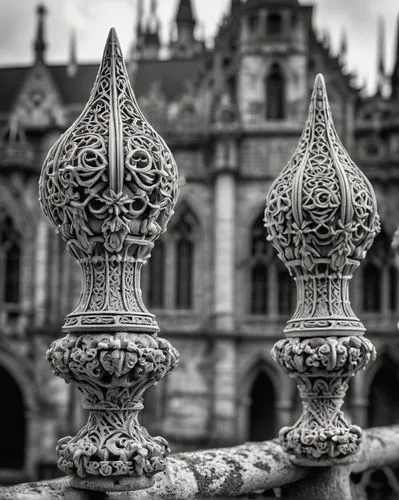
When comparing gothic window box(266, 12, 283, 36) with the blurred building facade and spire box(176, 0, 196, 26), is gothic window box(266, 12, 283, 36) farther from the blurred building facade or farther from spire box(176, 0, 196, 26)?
spire box(176, 0, 196, 26)

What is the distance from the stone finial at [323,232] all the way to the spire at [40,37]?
22.8 m

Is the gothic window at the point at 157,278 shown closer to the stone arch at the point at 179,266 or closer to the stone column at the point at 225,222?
the stone arch at the point at 179,266

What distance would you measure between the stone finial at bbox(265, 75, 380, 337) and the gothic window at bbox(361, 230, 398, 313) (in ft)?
63.1

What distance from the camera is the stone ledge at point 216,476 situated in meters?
3.21

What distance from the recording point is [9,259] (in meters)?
24.9

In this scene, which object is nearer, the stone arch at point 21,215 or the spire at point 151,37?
the stone arch at point 21,215

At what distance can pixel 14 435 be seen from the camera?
82.0 feet

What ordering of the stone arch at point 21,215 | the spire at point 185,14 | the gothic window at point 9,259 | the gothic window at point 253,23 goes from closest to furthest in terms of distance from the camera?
the gothic window at point 253,23 < the stone arch at point 21,215 < the gothic window at point 9,259 < the spire at point 185,14

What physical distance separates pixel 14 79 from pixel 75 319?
1095 inches

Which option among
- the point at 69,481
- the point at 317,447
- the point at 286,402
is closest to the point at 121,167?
the point at 69,481

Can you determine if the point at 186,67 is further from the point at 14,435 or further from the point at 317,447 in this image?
the point at 317,447

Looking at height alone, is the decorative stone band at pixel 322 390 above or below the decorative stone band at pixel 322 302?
below

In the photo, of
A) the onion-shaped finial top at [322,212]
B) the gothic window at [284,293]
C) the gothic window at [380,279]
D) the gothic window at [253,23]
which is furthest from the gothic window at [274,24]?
the onion-shaped finial top at [322,212]

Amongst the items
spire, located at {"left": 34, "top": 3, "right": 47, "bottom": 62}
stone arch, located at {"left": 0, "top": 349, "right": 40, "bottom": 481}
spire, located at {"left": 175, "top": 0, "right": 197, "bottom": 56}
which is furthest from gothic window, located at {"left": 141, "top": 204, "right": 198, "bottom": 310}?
spire, located at {"left": 175, "top": 0, "right": 197, "bottom": 56}
